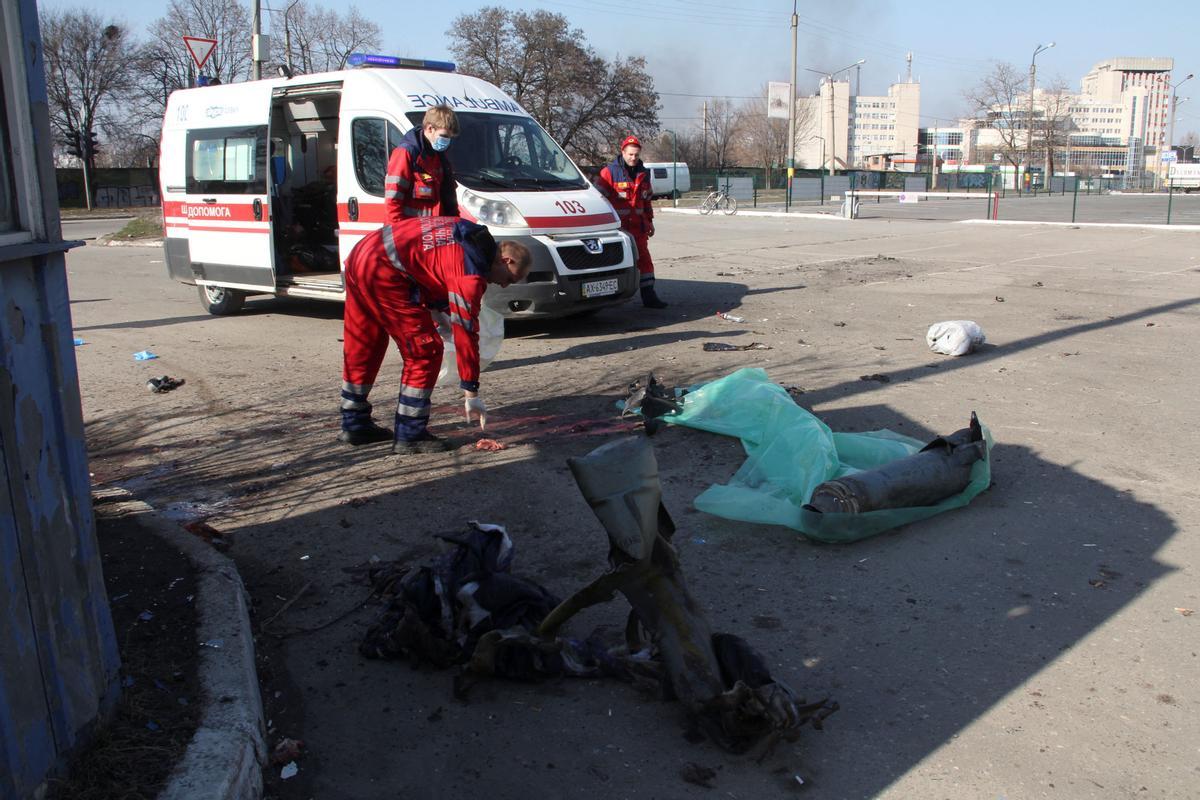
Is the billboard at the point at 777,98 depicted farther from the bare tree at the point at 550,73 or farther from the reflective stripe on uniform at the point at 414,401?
the reflective stripe on uniform at the point at 414,401

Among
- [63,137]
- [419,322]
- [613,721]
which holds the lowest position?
[613,721]

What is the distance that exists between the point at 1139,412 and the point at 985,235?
1655 centimetres

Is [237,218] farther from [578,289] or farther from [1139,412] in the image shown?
[1139,412]

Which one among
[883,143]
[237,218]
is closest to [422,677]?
[237,218]

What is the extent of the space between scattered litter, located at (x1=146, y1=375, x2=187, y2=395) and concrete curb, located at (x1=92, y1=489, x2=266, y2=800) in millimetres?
3628

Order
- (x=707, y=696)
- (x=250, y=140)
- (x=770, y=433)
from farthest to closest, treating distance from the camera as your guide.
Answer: (x=250, y=140)
(x=770, y=433)
(x=707, y=696)

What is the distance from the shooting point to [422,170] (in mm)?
7703

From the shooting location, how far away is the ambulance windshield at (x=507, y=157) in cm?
903

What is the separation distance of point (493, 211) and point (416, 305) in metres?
3.27

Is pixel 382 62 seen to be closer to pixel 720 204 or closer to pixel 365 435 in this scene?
pixel 365 435

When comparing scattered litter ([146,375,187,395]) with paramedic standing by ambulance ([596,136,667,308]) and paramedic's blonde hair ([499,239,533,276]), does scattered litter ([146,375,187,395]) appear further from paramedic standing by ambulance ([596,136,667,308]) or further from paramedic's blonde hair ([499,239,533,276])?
paramedic standing by ambulance ([596,136,667,308])

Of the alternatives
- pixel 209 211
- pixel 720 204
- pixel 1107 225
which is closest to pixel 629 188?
pixel 209 211

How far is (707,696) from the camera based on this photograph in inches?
115

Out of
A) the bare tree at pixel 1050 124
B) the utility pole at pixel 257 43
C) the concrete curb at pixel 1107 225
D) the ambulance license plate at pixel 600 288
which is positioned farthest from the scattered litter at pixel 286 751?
the bare tree at pixel 1050 124
